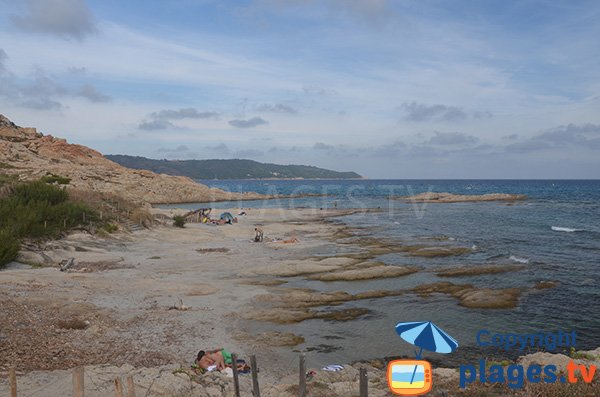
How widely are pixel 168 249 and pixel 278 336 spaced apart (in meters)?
20.2

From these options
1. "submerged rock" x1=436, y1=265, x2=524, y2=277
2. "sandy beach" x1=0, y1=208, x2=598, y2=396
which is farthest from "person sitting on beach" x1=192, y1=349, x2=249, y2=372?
"submerged rock" x1=436, y1=265, x2=524, y2=277

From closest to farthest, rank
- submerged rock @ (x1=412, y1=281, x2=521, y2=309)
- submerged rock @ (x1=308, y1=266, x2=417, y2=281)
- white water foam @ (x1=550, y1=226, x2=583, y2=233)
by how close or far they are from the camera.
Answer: submerged rock @ (x1=412, y1=281, x2=521, y2=309)
submerged rock @ (x1=308, y1=266, x2=417, y2=281)
white water foam @ (x1=550, y1=226, x2=583, y2=233)

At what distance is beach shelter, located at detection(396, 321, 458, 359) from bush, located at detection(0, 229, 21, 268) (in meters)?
21.2

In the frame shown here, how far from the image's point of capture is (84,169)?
8175cm

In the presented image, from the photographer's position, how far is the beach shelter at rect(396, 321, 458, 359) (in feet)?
31.4

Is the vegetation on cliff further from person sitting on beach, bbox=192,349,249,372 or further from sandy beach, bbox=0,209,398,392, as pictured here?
person sitting on beach, bbox=192,349,249,372

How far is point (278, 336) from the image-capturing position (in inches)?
646

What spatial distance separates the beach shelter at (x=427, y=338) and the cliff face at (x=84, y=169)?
202ft

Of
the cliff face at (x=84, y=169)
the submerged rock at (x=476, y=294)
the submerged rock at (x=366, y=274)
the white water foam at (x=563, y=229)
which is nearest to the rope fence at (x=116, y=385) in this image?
the submerged rock at (x=476, y=294)

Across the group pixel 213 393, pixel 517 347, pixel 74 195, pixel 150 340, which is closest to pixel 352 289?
pixel 517 347

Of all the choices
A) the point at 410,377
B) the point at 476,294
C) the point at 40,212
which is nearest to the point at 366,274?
the point at 476,294

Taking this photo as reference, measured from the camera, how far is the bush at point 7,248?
2288 centimetres

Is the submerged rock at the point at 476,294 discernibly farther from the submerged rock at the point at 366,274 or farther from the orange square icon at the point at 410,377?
the orange square icon at the point at 410,377

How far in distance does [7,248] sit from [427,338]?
72.4ft
